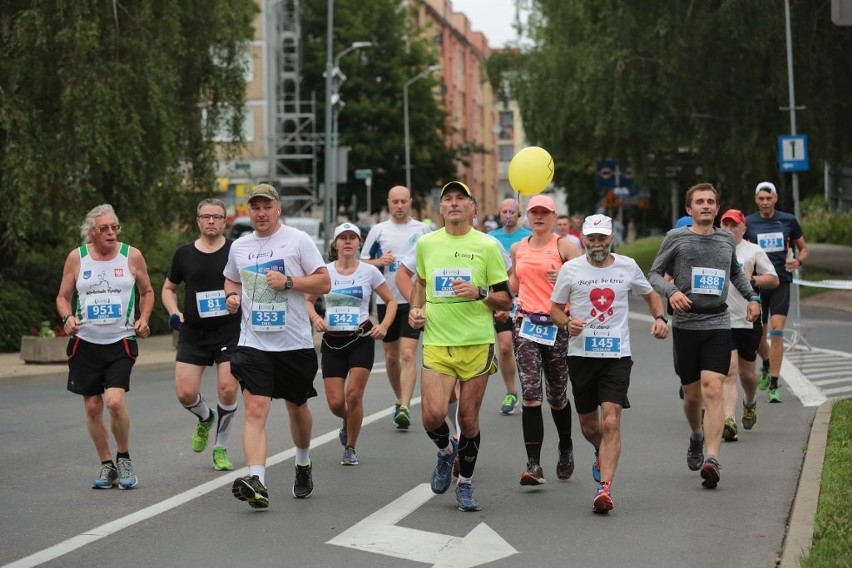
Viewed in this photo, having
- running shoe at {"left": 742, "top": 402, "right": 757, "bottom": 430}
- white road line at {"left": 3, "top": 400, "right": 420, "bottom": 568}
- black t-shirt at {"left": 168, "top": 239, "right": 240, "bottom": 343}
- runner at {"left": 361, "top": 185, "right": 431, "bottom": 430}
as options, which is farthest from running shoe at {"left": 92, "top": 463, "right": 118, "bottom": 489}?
running shoe at {"left": 742, "top": 402, "right": 757, "bottom": 430}

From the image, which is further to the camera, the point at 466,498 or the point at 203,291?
the point at 203,291

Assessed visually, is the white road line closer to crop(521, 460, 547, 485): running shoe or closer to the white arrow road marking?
the white arrow road marking

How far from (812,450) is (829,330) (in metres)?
14.7

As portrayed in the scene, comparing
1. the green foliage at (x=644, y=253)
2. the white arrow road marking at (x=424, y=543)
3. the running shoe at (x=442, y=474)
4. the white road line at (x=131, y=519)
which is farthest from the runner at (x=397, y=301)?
the green foliage at (x=644, y=253)

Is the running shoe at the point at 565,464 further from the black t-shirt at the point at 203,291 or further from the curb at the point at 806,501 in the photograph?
the black t-shirt at the point at 203,291

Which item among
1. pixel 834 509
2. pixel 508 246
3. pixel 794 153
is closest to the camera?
pixel 834 509

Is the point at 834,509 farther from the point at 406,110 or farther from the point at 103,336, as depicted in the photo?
the point at 406,110

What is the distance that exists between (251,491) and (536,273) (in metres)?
2.77

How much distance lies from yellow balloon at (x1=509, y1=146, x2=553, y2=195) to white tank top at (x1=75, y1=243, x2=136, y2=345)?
2.82 m

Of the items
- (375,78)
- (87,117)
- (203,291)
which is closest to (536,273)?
Answer: (203,291)

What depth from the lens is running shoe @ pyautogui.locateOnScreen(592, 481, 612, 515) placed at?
28.9ft

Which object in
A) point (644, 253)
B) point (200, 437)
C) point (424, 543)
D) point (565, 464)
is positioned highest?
point (644, 253)

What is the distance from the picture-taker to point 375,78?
238 feet

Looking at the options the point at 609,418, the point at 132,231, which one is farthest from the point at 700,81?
the point at 609,418
